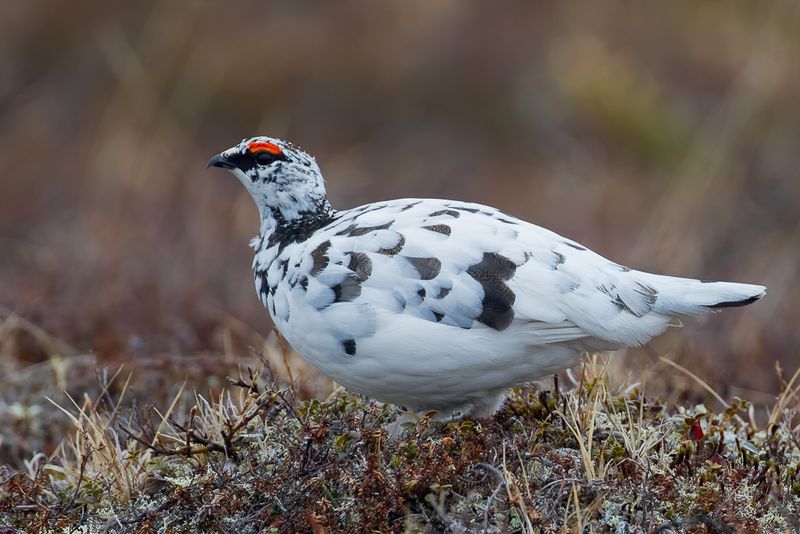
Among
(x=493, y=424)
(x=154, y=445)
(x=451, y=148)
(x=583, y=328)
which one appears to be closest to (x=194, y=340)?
(x=154, y=445)

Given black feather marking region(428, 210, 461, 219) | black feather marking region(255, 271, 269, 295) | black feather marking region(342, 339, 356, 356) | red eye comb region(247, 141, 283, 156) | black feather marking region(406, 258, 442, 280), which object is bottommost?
black feather marking region(342, 339, 356, 356)

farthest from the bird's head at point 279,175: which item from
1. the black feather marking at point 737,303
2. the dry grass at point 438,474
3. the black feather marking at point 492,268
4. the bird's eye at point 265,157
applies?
the black feather marking at point 737,303

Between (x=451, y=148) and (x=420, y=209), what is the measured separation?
7778 mm

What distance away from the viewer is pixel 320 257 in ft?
11.9

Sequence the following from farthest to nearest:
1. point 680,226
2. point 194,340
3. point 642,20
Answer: point 642,20 < point 680,226 < point 194,340

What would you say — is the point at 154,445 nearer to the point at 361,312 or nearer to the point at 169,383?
the point at 361,312

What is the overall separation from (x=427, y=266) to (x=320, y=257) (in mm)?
396

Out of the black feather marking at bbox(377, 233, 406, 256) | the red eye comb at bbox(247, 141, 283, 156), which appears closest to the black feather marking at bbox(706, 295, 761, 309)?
the black feather marking at bbox(377, 233, 406, 256)

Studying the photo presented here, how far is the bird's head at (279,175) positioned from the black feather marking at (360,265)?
54cm

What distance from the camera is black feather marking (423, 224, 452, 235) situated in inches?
141

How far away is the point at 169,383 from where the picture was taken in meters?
4.91

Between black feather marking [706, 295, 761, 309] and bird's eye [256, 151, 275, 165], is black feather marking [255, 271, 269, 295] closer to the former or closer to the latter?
bird's eye [256, 151, 275, 165]

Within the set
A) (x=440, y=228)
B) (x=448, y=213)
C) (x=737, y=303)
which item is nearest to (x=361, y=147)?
(x=448, y=213)

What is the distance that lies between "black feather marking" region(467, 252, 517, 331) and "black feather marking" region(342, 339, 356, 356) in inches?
15.9
